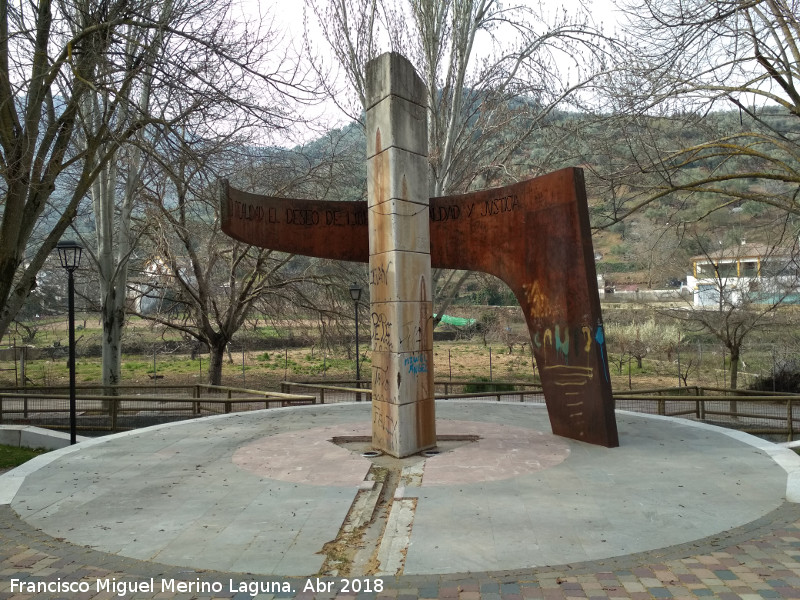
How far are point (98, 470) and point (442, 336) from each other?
33736 mm

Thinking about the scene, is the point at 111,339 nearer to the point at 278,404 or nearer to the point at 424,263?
the point at 278,404

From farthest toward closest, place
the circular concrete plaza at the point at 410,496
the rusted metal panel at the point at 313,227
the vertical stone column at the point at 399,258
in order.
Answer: the rusted metal panel at the point at 313,227
the vertical stone column at the point at 399,258
the circular concrete plaza at the point at 410,496

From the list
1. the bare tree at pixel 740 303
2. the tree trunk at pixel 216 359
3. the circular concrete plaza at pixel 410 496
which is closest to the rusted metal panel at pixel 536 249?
the circular concrete plaza at pixel 410 496

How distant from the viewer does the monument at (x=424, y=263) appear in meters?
7.75

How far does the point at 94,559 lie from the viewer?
15.0ft

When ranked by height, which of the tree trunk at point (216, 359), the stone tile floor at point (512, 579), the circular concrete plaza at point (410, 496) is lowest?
the stone tile floor at point (512, 579)

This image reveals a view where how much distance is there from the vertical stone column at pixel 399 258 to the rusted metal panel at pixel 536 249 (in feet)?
4.05

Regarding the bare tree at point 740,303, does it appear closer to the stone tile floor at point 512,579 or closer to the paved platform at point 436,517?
the paved platform at point 436,517

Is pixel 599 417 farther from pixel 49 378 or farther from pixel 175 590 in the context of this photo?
pixel 49 378

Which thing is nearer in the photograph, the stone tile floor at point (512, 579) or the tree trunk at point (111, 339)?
the stone tile floor at point (512, 579)

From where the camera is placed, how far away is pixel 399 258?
7.73 m

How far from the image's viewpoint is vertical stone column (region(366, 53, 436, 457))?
7703 millimetres

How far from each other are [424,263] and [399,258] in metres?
0.51

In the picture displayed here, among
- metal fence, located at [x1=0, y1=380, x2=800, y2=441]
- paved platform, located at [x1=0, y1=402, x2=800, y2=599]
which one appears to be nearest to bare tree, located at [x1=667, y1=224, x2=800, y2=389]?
metal fence, located at [x1=0, y1=380, x2=800, y2=441]
